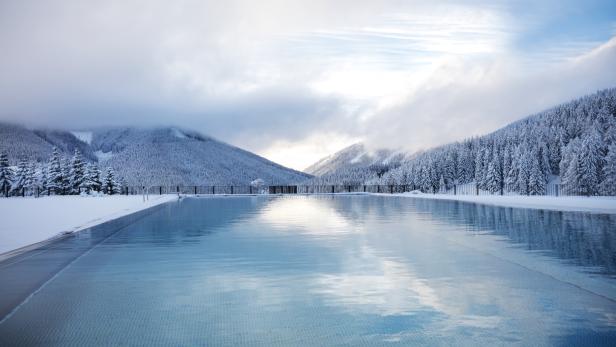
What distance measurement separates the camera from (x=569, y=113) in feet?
446

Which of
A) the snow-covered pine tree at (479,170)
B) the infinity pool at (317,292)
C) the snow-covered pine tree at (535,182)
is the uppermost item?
the snow-covered pine tree at (479,170)

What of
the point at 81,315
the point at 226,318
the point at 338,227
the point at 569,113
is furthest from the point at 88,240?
the point at 569,113

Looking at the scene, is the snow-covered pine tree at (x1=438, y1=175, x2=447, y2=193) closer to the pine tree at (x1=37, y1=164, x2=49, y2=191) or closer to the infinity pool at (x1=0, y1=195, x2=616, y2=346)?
the pine tree at (x1=37, y1=164, x2=49, y2=191)

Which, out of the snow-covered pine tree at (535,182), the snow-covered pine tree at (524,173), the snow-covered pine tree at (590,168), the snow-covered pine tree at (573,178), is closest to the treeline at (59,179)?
the snow-covered pine tree at (524,173)

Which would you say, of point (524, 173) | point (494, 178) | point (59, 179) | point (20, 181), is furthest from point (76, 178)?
point (524, 173)

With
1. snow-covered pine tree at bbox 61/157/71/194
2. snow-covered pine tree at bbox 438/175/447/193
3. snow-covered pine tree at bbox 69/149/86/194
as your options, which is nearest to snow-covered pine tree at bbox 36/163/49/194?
snow-covered pine tree at bbox 61/157/71/194

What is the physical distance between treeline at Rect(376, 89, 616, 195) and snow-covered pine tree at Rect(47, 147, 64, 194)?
63.9 meters

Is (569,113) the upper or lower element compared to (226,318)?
upper

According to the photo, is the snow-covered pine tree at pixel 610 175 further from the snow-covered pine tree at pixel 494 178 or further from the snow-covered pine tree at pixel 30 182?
the snow-covered pine tree at pixel 30 182

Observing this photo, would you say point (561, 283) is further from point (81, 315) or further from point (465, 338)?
point (81, 315)

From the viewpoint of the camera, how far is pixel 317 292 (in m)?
8.02

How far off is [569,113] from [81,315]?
481 feet

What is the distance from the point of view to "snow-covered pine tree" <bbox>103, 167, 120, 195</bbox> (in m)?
90.1

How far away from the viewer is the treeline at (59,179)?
84438 mm
